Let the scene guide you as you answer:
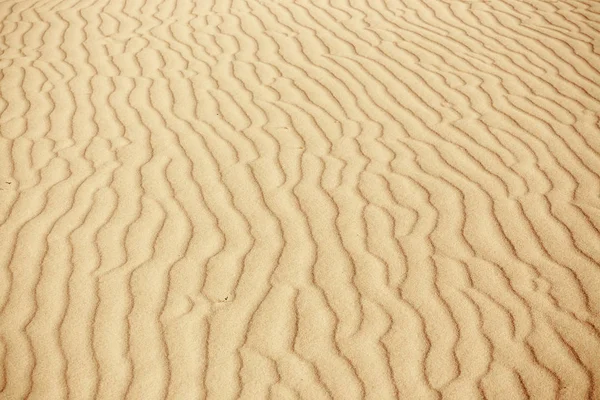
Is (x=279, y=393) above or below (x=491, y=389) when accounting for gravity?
below

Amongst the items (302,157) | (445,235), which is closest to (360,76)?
(302,157)

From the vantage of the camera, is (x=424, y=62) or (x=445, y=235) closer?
(x=445, y=235)

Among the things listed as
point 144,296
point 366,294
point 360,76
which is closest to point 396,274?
point 366,294

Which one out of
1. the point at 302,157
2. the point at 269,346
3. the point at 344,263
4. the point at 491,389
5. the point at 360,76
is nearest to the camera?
the point at 491,389

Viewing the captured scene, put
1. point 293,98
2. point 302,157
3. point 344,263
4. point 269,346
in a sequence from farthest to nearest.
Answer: point 293,98
point 302,157
point 344,263
point 269,346

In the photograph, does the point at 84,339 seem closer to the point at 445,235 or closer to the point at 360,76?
the point at 445,235

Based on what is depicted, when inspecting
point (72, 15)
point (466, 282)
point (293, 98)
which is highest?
point (466, 282)
